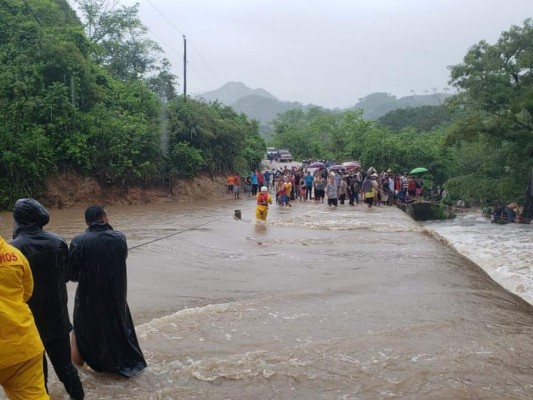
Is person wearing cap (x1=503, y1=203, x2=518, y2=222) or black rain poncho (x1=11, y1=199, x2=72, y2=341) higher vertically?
black rain poncho (x1=11, y1=199, x2=72, y2=341)

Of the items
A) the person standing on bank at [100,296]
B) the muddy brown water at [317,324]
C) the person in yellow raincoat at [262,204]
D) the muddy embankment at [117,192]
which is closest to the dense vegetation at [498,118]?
the muddy embankment at [117,192]

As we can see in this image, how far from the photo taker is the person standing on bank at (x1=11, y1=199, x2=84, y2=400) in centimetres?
381

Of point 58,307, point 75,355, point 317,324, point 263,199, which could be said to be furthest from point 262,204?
point 58,307

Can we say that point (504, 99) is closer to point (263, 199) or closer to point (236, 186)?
point (236, 186)

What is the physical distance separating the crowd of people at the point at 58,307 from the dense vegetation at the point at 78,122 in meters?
16.9

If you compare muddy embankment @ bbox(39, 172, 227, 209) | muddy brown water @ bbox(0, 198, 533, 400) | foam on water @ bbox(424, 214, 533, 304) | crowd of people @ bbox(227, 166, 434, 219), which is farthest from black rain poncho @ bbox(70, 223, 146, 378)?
muddy embankment @ bbox(39, 172, 227, 209)

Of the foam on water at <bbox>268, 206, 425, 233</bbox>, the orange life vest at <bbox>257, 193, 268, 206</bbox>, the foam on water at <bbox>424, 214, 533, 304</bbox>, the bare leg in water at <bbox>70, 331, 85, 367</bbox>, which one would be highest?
the orange life vest at <bbox>257, 193, 268, 206</bbox>

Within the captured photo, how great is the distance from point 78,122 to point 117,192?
3541 mm

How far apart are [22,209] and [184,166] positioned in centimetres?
2313

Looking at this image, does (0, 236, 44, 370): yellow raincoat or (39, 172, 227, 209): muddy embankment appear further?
(39, 172, 227, 209): muddy embankment

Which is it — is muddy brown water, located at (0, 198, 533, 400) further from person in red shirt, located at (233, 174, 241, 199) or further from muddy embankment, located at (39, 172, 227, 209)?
person in red shirt, located at (233, 174, 241, 199)

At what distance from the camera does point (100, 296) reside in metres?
4.47

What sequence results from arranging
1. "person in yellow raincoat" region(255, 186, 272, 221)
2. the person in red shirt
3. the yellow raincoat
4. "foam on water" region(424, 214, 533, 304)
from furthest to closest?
the person in red shirt
"person in yellow raincoat" region(255, 186, 272, 221)
"foam on water" region(424, 214, 533, 304)
the yellow raincoat

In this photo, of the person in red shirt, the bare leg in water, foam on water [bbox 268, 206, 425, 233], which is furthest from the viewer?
the person in red shirt
